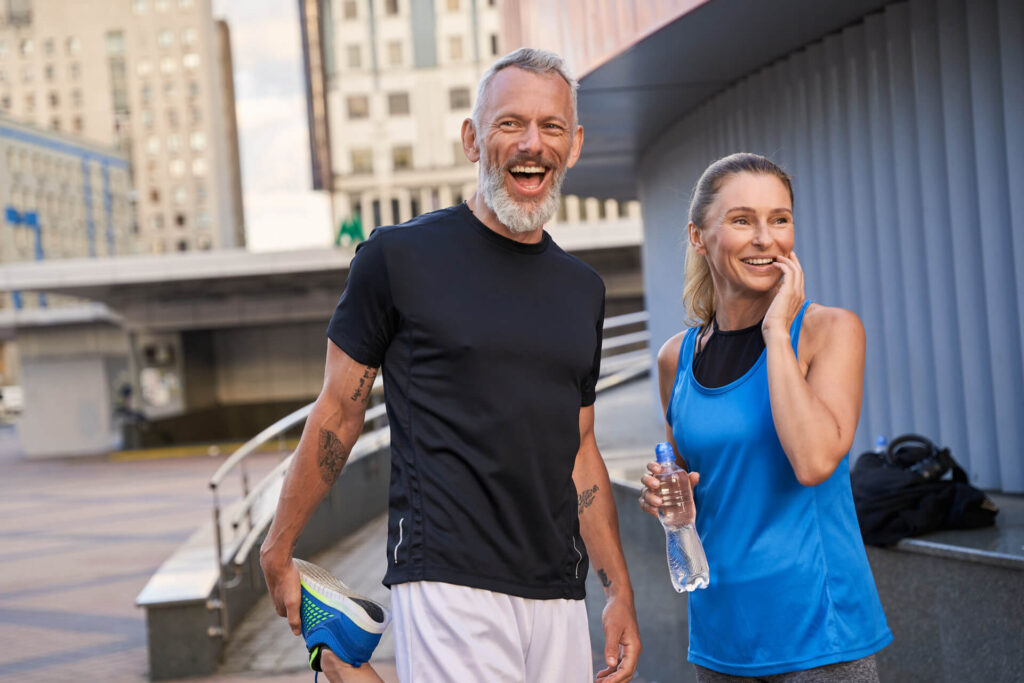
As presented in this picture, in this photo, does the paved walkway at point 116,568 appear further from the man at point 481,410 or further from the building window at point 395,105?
the building window at point 395,105

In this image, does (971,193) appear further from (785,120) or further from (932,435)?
(785,120)

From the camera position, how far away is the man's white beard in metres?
2.51

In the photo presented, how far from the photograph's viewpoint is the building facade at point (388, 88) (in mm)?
73062

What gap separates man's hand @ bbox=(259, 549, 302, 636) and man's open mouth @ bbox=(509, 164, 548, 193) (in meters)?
1.01

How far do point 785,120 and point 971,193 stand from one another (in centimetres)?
182

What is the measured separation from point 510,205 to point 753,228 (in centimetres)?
58

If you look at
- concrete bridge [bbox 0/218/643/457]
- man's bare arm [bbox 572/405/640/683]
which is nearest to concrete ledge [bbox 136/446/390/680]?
man's bare arm [bbox 572/405/640/683]

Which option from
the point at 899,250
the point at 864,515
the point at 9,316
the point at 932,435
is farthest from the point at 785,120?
the point at 9,316

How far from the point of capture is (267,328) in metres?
39.8

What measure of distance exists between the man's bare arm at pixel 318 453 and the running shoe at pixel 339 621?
36mm

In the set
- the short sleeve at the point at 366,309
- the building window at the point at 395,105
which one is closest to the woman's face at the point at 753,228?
the short sleeve at the point at 366,309

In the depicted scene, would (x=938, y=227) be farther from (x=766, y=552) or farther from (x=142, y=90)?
(x=142, y=90)

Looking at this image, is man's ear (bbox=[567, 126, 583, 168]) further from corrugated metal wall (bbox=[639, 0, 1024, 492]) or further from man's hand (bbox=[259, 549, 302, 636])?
corrugated metal wall (bbox=[639, 0, 1024, 492])

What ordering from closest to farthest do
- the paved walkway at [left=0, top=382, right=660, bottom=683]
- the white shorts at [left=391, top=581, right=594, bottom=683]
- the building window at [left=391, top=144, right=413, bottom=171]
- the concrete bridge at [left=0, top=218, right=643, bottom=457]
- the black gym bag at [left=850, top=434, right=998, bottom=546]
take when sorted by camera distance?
1. the white shorts at [left=391, top=581, right=594, bottom=683]
2. the black gym bag at [left=850, top=434, right=998, bottom=546]
3. the paved walkway at [left=0, top=382, right=660, bottom=683]
4. the concrete bridge at [left=0, top=218, right=643, bottom=457]
5. the building window at [left=391, top=144, right=413, bottom=171]
